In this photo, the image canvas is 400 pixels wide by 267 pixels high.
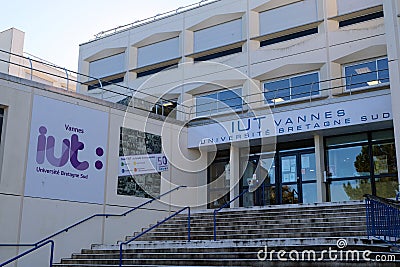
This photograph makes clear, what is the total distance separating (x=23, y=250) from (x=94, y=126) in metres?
3.76

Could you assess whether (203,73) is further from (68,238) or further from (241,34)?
(68,238)

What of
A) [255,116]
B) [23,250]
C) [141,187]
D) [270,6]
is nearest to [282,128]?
[255,116]

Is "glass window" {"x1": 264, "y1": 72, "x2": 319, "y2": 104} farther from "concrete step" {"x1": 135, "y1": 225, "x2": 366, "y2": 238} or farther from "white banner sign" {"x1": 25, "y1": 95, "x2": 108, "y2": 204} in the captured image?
"white banner sign" {"x1": 25, "y1": 95, "x2": 108, "y2": 204}

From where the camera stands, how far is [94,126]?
43.2 ft

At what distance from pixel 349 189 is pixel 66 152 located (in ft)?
27.1

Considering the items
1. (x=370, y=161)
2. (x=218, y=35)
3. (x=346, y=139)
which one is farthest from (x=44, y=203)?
(x=218, y=35)

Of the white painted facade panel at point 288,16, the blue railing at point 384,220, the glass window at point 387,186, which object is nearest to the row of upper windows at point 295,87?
the white painted facade panel at point 288,16

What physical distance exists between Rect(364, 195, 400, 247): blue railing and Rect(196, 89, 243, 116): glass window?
10130 mm

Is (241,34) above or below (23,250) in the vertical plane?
above

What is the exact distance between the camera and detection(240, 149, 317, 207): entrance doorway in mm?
15508

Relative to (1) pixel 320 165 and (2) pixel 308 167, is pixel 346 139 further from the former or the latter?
(2) pixel 308 167

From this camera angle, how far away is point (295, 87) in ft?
58.4

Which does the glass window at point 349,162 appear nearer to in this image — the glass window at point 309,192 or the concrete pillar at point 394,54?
the glass window at point 309,192

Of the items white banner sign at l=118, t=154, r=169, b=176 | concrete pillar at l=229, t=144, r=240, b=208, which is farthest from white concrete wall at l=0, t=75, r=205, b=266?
concrete pillar at l=229, t=144, r=240, b=208
